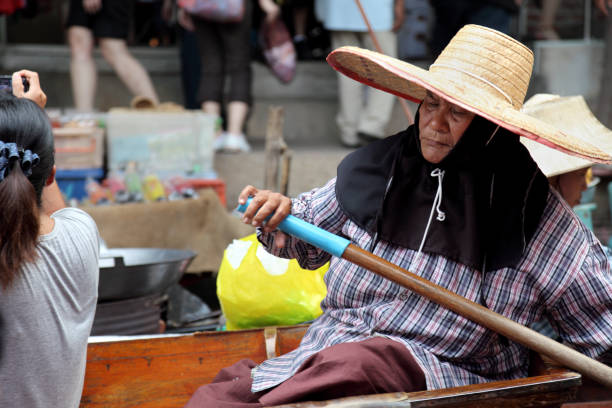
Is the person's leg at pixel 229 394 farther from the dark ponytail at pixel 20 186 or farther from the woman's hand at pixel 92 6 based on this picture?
the woman's hand at pixel 92 6

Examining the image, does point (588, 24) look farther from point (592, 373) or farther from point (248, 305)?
point (592, 373)

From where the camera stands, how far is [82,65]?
5.54m

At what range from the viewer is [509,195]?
2.15 m

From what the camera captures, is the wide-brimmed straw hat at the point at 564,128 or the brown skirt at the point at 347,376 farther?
the wide-brimmed straw hat at the point at 564,128

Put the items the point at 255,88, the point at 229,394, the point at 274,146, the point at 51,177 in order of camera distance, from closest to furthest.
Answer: the point at 51,177 → the point at 229,394 → the point at 274,146 → the point at 255,88

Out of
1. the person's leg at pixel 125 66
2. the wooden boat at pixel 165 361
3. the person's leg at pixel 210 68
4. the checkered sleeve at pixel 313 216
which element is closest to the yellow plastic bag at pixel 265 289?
the wooden boat at pixel 165 361

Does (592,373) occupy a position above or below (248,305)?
above

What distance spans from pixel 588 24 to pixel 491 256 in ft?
16.3

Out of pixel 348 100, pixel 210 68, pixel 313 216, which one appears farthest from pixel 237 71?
pixel 313 216

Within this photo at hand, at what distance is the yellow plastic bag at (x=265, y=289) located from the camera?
9.62ft

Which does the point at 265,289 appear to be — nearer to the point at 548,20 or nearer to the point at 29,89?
the point at 29,89

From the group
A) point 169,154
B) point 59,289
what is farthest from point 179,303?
point 59,289

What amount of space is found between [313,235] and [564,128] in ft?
4.77

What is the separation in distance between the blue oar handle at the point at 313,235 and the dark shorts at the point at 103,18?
3.84 m
